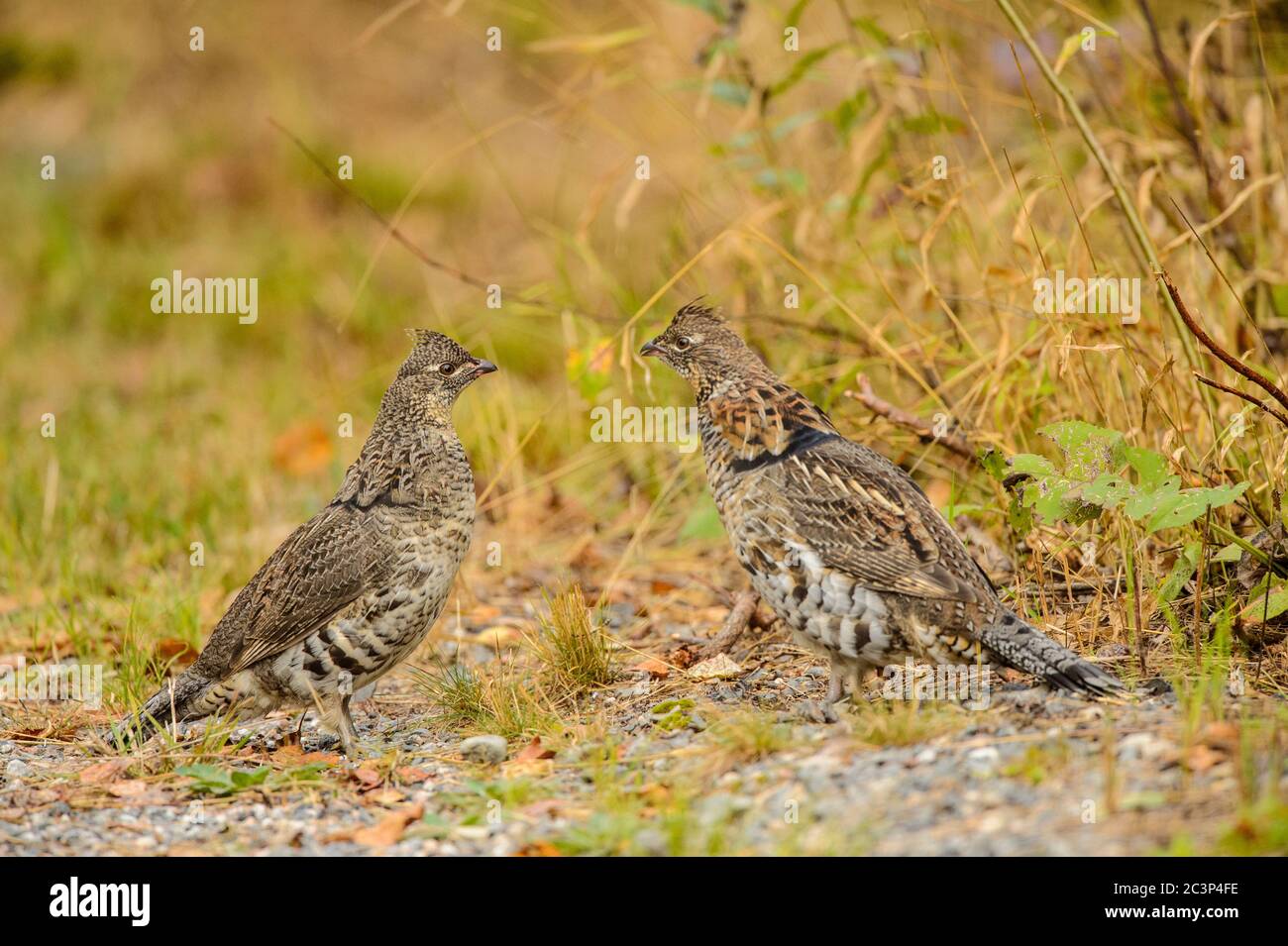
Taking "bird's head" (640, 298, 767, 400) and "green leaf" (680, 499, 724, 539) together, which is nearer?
"bird's head" (640, 298, 767, 400)

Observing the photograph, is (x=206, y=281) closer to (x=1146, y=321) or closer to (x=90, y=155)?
(x=90, y=155)

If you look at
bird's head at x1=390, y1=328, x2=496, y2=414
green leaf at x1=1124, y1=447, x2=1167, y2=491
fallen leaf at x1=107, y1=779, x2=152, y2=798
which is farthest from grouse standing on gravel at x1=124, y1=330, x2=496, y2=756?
green leaf at x1=1124, y1=447, x2=1167, y2=491

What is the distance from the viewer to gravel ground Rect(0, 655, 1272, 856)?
3334 mm

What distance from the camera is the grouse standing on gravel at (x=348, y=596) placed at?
4.66 m

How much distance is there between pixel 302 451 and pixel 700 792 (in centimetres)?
457

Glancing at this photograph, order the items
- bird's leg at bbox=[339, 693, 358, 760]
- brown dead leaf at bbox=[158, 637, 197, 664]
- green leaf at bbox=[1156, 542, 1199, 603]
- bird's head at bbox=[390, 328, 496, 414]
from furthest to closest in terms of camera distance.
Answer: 1. brown dead leaf at bbox=[158, 637, 197, 664]
2. bird's head at bbox=[390, 328, 496, 414]
3. bird's leg at bbox=[339, 693, 358, 760]
4. green leaf at bbox=[1156, 542, 1199, 603]

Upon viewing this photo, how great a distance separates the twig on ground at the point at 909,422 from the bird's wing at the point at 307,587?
5.59ft

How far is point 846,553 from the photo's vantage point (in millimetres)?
4340

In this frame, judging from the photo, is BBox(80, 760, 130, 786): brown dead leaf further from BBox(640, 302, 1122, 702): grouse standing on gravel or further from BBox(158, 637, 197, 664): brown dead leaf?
BBox(640, 302, 1122, 702): grouse standing on gravel

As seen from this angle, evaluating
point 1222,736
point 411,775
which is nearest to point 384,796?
point 411,775

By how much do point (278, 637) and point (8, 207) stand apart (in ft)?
24.1

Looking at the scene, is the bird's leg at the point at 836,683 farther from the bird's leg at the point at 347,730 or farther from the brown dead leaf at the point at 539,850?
the bird's leg at the point at 347,730

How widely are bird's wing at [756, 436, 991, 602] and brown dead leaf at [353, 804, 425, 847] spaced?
4.53 feet

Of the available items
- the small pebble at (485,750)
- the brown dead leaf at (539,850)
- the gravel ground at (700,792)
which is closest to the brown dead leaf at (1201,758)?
the gravel ground at (700,792)
